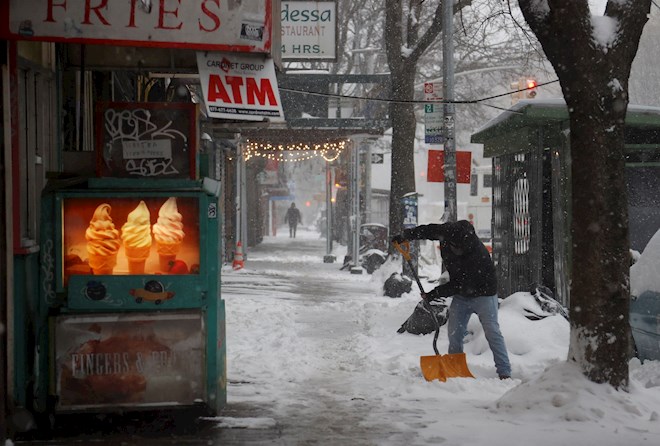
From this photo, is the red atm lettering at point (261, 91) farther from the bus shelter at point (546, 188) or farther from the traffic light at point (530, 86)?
the traffic light at point (530, 86)

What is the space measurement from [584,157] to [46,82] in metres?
4.51

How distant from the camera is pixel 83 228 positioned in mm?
6488

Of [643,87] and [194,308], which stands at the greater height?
[643,87]

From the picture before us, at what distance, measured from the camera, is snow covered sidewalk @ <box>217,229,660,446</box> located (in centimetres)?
630

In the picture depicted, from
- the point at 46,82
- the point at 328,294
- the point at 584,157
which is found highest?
the point at 46,82

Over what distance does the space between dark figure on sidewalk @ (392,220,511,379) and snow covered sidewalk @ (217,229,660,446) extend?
0.40 metres

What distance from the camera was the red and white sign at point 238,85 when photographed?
24.1ft

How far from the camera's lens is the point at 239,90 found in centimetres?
743

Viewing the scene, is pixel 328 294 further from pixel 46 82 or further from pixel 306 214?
pixel 306 214

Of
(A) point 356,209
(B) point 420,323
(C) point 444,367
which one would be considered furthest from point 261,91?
(A) point 356,209

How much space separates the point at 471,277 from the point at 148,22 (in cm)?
397

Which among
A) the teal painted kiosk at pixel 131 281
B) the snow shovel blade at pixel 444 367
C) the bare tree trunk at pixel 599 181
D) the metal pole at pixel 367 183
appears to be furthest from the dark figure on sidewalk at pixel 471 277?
the metal pole at pixel 367 183

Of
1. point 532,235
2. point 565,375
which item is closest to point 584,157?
point 565,375

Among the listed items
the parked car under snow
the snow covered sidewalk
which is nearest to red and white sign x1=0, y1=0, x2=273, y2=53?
the snow covered sidewalk
